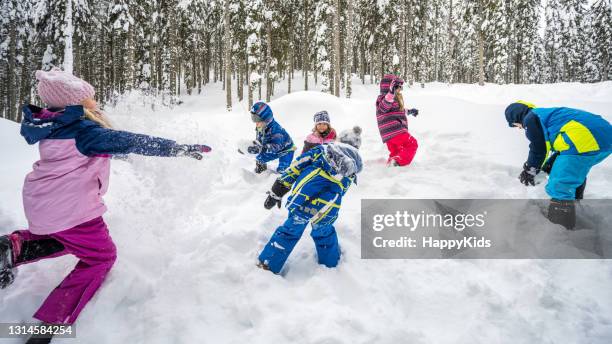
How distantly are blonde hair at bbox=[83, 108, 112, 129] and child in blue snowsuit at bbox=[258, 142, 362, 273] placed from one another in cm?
149

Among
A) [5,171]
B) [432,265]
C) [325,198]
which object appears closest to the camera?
[325,198]

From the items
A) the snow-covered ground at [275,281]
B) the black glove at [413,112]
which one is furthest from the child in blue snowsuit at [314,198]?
the black glove at [413,112]

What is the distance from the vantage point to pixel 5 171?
4246 millimetres

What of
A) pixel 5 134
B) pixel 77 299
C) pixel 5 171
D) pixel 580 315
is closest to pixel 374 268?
pixel 580 315

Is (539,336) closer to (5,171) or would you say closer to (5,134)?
(5,171)

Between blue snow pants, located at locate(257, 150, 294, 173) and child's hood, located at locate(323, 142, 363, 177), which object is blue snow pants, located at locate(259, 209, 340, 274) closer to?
child's hood, located at locate(323, 142, 363, 177)

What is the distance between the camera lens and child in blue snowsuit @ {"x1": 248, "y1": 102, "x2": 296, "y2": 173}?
5.58 meters

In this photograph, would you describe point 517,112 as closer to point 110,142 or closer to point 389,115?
point 389,115

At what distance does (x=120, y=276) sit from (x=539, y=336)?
3422 millimetres

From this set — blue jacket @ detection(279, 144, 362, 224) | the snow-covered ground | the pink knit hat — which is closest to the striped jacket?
the snow-covered ground

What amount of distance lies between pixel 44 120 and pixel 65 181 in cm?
45

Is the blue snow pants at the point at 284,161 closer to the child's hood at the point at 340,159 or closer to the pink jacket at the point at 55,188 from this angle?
the child's hood at the point at 340,159

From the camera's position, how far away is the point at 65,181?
2.34 metres

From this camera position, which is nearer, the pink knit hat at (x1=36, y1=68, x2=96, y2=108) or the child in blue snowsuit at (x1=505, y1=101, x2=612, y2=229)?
the pink knit hat at (x1=36, y1=68, x2=96, y2=108)
